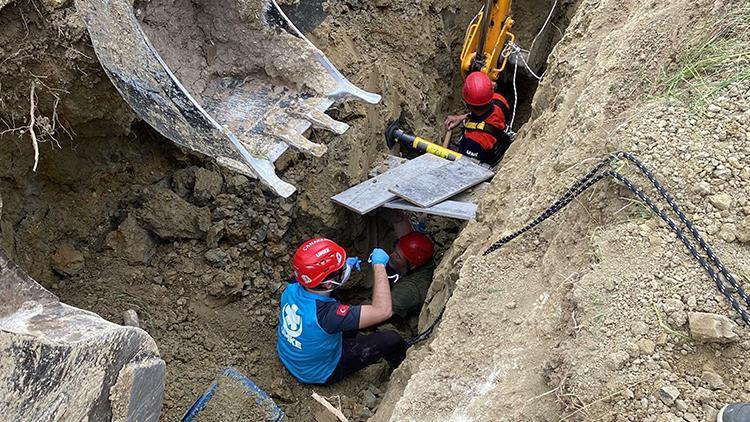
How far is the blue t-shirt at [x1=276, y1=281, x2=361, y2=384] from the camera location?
13.2ft

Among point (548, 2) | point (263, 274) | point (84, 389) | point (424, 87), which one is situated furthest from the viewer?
point (548, 2)

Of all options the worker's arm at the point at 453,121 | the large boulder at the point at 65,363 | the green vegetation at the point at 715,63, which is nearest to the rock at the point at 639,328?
the green vegetation at the point at 715,63

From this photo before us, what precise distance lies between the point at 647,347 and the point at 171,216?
3.42 meters

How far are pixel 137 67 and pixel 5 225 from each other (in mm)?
1662

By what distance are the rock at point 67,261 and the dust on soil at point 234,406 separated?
54.0 inches

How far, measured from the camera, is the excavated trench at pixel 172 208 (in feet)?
11.6

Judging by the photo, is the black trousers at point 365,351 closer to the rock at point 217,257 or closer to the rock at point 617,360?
the rock at point 217,257

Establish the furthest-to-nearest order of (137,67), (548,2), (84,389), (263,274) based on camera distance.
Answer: (548,2), (263,274), (137,67), (84,389)

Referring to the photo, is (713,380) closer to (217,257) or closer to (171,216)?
(217,257)

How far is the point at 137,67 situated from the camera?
299 centimetres

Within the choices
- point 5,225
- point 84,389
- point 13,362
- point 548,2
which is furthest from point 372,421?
point 548,2

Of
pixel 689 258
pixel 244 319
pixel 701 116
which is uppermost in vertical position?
pixel 701 116

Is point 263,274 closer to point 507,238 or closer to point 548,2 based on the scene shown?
point 507,238

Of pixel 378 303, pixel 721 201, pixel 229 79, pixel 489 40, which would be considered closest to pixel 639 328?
pixel 721 201
